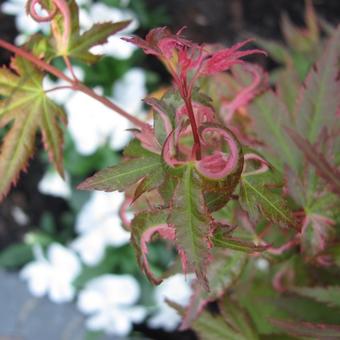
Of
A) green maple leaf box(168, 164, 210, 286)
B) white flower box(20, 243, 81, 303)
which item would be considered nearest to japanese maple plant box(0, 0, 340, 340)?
green maple leaf box(168, 164, 210, 286)

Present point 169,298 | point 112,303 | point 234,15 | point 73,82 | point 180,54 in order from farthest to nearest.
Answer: point 234,15 < point 112,303 < point 169,298 < point 73,82 < point 180,54

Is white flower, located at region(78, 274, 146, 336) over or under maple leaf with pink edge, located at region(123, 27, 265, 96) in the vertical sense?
under

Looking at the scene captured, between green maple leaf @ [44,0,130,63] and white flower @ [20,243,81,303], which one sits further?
white flower @ [20,243,81,303]

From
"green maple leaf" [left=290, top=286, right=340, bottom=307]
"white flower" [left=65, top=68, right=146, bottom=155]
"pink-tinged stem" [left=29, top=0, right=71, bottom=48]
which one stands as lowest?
"white flower" [left=65, top=68, right=146, bottom=155]

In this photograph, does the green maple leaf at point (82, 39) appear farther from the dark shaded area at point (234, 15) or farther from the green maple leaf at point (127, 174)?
the dark shaded area at point (234, 15)

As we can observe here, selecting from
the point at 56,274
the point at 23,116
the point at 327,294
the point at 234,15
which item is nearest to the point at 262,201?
the point at 327,294

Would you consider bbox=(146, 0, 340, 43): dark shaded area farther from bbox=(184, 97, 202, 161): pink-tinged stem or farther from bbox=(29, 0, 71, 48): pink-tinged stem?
bbox=(184, 97, 202, 161): pink-tinged stem

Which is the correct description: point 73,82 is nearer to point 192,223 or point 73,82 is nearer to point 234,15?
point 192,223

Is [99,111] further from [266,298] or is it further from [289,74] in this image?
[266,298]
